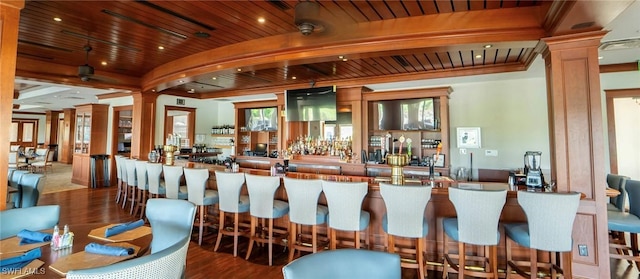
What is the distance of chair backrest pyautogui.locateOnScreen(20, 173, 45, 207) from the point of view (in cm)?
346

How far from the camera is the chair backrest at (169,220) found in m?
2.01

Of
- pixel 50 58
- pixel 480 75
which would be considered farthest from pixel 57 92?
pixel 480 75

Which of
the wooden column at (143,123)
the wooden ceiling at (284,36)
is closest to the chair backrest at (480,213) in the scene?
the wooden ceiling at (284,36)

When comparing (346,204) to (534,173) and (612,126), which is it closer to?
(534,173)

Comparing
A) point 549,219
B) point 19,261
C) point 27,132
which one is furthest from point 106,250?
point 27,132

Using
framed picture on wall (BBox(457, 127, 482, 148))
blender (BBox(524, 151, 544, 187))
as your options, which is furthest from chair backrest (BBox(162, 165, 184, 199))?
framed picture on wall (BBox(457, 127, 482, 148))

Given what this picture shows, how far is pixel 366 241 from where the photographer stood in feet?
10.4

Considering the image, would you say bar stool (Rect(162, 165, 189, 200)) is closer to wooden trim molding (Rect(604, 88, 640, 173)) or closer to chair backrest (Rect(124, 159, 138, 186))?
chair backrest (Rect(124, 159, 138, 186))

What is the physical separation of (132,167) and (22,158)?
8.25m

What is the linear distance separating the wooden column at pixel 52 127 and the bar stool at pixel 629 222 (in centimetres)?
1866

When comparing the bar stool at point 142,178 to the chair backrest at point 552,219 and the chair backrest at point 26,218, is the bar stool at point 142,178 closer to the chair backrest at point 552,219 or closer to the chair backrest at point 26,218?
the chair backrest at point 26,218

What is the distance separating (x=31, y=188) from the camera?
3.46m

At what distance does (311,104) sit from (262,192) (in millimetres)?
3293

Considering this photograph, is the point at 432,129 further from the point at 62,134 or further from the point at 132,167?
the point at 62,134
